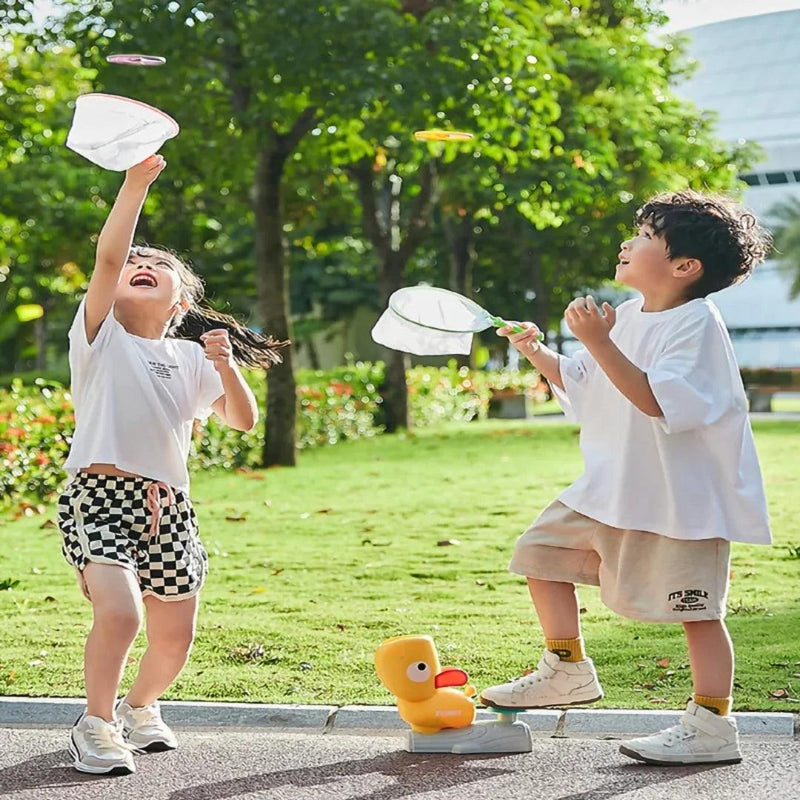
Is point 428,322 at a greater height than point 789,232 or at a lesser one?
lesser

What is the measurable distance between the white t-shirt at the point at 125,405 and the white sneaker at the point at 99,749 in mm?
719

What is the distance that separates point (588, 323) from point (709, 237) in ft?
1.82

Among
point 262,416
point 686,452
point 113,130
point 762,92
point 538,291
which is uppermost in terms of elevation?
point 762,92

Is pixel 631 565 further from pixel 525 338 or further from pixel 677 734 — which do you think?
pixel 525 338

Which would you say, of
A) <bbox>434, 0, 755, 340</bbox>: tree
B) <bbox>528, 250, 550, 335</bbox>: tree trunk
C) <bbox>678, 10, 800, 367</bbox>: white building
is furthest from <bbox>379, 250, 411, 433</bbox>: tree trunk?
<bbox>678, 10, 800, 367</bbox>: white building

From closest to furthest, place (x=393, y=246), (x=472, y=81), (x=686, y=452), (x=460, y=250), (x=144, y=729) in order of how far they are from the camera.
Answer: (x=686, y=452) < (x=144, y=729) < (x=472, y=81) < (x=393, y=246) < (x=460, y=250)

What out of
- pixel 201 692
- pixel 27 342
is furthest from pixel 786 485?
pixel 27 342

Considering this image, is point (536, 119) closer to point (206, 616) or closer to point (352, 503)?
point (352, 503)

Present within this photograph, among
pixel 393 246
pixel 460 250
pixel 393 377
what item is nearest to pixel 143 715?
pixel 393 377

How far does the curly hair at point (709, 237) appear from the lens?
3.98 metres

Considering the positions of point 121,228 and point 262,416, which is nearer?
point 121,228

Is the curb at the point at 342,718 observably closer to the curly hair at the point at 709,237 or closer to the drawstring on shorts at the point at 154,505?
the drawstring on shorts at the point at 154,505

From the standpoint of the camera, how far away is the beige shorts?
379 centimetres

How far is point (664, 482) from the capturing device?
150 inches
